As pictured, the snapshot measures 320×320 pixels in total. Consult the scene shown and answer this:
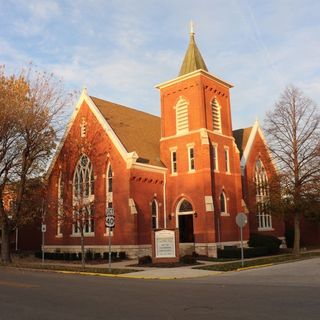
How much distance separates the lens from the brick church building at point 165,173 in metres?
32.2

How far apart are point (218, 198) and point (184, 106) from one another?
26.9 feet

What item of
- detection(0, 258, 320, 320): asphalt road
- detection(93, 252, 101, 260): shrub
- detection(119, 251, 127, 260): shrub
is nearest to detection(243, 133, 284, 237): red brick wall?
detection(119, 251, 127, 260): shrub

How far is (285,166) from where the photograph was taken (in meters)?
31.9

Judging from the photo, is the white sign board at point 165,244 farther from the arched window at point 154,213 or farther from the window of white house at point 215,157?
the window of white house at point 215,157

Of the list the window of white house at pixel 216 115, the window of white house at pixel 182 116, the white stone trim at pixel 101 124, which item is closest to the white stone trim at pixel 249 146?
the window of white house at pixel 216 115

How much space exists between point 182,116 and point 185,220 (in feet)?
28.4

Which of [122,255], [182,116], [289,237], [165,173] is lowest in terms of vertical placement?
[122,255]

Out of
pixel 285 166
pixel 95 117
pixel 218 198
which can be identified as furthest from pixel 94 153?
pixel 285 166

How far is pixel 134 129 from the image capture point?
38406 millimetres

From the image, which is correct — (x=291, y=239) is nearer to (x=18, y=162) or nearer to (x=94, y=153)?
(x=94, y=153)

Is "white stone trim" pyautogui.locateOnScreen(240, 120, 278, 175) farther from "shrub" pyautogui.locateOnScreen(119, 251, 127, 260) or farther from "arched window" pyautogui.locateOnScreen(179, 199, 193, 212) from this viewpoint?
"shrub" pyautogui.locateOnScreen(119, 251, 127, 260)

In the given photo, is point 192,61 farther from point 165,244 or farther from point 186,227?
point 165,244

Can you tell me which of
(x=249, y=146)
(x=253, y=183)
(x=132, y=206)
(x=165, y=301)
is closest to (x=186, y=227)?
(x=132, y=206)

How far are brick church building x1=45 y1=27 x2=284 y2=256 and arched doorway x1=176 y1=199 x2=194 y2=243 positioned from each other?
0.08m
